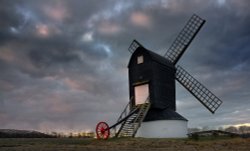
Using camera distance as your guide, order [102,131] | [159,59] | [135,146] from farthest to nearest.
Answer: [159,59] < [102,131] < [135,146]

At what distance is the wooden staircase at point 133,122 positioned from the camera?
1293 inches

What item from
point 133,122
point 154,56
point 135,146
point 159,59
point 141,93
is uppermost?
point 154,56

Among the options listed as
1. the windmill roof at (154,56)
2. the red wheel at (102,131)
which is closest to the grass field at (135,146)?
the red wheel at (102,131)

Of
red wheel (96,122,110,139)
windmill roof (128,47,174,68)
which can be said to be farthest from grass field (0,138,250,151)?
windmill roof (128,47,174,68)

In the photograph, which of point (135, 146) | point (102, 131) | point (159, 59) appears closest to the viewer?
point (135, 146)

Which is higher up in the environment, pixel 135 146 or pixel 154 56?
pixel 154 56

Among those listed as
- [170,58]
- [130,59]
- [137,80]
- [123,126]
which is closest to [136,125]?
[123,126]

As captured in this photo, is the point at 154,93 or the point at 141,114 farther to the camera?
the point at 154,93

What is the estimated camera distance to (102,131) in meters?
32.3

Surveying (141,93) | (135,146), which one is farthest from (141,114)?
(135,146)

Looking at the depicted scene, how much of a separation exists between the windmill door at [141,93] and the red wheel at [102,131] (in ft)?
17.5

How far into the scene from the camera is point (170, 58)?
135ft

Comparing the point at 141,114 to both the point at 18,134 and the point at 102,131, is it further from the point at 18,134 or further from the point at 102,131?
the point at 18,134

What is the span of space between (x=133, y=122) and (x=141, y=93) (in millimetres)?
3723
